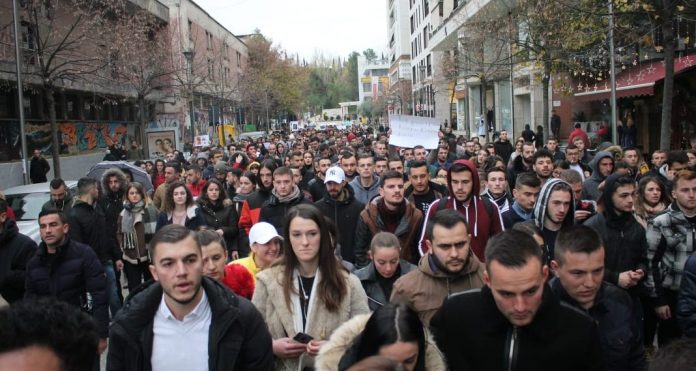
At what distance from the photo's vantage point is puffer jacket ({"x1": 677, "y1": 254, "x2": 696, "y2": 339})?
4039 mm

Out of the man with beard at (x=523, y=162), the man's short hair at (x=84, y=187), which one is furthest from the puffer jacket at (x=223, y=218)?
the man with beard at (x=523, y=162)

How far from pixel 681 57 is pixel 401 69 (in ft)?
225

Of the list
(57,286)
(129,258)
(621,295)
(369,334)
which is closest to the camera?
(369,334)

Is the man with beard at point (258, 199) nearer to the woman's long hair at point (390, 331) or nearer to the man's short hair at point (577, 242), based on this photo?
the man's short hair at point (577, 242)

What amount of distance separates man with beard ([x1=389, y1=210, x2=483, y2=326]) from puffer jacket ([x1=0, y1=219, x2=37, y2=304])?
12.4 feet

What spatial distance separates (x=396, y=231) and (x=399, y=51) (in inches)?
3602

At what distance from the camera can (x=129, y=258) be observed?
8320 millimetres

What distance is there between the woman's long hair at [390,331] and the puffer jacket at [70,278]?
11.5ft

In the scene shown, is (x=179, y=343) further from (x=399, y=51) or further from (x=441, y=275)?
(x=399, y=51)

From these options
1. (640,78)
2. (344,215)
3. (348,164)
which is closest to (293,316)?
(344,215)

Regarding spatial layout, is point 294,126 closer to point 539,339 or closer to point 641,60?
point 641,60

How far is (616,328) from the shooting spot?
3354 mm

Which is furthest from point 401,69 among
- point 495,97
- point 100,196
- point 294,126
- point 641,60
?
point 100,196

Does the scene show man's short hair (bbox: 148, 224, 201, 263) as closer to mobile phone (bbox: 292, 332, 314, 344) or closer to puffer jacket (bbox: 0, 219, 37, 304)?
mobile phone (bbox: 292, 332, 314, 344)
